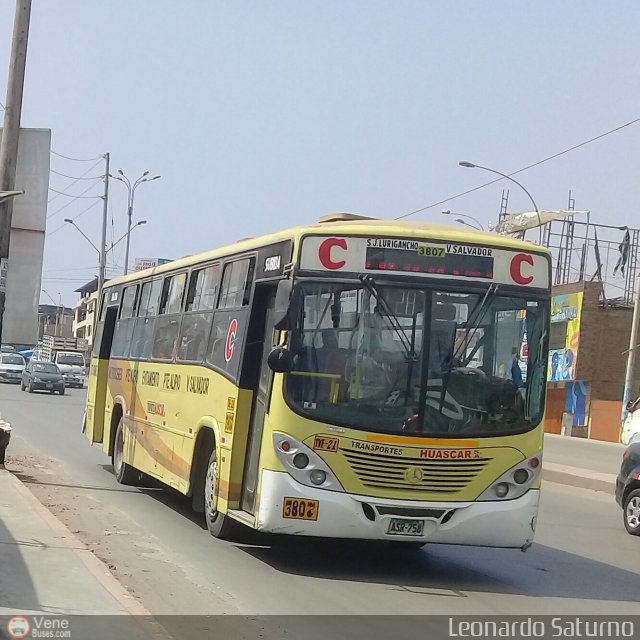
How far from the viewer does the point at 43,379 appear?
154 ft

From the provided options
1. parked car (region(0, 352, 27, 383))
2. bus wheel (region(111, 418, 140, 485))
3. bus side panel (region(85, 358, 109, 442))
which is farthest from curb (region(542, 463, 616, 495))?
parked car (region(0, 352, 27, 383))

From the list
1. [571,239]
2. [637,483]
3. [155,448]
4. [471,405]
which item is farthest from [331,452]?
[571,239]

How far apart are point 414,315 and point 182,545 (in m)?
3.38

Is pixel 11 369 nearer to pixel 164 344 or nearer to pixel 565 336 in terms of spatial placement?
pixel 565 336

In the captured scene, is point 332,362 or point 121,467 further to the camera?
point 121,467

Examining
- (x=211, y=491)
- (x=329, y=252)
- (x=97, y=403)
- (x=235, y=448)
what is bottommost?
(x=211, y=491)

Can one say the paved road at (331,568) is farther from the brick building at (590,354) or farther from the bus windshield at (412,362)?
the brick building at (590,354)

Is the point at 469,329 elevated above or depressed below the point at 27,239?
below

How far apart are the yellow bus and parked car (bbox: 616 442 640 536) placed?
5.03 m

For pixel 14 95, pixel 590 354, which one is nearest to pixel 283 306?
pixel 14 95

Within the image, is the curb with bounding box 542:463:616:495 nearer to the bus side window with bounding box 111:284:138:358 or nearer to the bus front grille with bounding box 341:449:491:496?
the bus side window with bounding box 111:284:138:358

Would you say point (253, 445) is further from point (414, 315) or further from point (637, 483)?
point (637, 483)

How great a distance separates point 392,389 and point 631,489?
6308 millimetres

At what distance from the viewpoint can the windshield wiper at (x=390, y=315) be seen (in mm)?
9477
